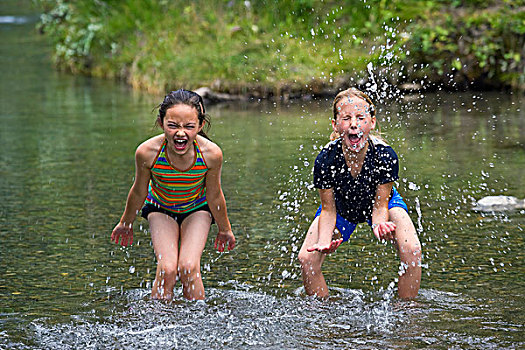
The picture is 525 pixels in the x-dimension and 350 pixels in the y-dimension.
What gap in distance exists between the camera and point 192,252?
4699 mm

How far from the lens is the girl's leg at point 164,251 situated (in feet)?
15.3

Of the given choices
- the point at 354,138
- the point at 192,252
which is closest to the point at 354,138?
the point at 354,138

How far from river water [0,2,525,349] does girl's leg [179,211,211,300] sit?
83mm

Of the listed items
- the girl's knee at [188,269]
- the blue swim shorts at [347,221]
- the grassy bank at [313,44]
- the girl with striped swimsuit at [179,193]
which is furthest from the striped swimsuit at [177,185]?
the grassy bank at [313,44]

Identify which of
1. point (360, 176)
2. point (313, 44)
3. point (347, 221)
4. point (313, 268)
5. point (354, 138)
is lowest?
point (313, 268)

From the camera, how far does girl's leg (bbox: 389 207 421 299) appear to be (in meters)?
4.57

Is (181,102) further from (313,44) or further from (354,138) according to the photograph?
(313,44)

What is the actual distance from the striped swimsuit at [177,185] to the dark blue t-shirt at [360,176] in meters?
0.65

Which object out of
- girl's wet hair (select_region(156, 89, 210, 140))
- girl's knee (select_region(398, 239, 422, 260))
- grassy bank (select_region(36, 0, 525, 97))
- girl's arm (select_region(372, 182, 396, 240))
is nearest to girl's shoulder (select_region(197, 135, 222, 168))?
girl's wet hair (select_region(156, 89, 210, 140))

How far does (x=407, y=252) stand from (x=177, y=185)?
1298mm

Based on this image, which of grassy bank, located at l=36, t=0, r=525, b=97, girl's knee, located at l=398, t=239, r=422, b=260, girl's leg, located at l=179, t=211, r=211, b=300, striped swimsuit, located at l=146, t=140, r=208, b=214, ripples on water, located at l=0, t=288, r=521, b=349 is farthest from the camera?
grassy bank, located at l=36, t=0, r=525, b=97

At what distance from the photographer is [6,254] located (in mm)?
5809

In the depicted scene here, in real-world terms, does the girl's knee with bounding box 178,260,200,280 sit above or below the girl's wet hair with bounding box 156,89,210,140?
below

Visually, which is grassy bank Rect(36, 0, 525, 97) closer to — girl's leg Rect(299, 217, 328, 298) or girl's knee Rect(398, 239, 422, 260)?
girl's leg Rect(299, 217, 328, 298)
